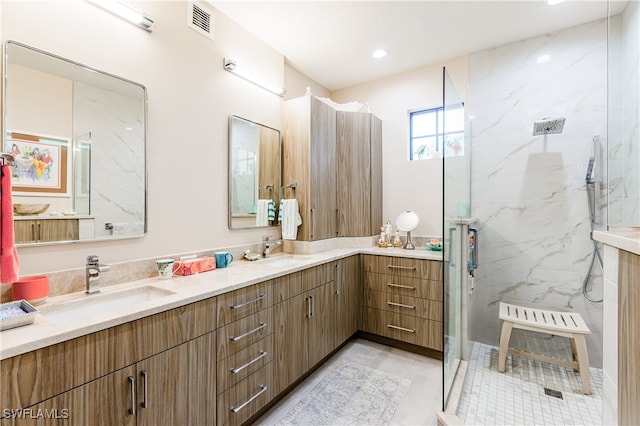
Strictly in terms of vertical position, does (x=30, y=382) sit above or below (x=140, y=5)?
below

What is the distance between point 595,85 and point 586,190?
34.2 inches

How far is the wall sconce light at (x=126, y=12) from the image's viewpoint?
5.15ft

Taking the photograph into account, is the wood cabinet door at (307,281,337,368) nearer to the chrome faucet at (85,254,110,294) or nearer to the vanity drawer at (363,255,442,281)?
the vanity drawer at (363,255,442,281)

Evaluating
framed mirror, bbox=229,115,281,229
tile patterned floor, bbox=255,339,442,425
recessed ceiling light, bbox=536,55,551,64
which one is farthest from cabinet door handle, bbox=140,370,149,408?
recessed ceiling light, bbox=536,55,551,64

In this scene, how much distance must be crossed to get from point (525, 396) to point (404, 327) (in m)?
0.93

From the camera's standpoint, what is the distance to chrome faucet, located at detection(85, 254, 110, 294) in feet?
4.83

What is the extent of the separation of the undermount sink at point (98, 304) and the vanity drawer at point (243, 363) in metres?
0.49

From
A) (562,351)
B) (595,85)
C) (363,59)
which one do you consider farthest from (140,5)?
(562,351)

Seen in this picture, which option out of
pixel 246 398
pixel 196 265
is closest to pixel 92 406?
pixel 246 398

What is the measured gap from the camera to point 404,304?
2.60m

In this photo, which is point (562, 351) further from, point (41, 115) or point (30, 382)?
point (41, 115)

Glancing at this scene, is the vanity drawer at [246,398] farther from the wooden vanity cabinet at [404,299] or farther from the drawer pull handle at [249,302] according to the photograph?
the wooden vanity cabinet at [404,299]

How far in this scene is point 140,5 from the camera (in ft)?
5.71

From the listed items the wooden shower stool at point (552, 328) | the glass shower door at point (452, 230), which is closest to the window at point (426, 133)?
the glass shower door at point (452, 230)
